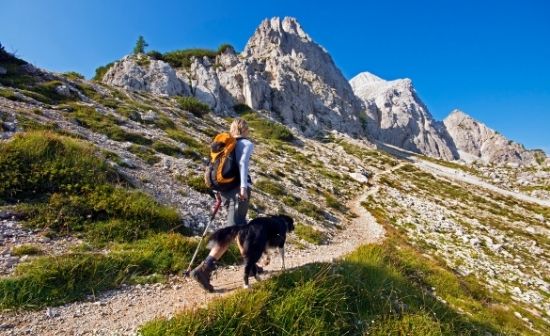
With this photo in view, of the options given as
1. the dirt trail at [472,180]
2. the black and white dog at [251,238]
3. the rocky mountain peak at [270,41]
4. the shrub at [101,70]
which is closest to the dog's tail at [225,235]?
the black and white dog at [251,238]

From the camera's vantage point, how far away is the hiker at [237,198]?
726 centimetres

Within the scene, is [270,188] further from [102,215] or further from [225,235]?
[225,235]

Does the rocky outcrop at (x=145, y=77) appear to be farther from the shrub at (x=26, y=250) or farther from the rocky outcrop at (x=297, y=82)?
the shrub at (x=26, y=250)

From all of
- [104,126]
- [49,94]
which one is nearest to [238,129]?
[104,126]

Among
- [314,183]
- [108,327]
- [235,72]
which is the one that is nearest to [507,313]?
[108,327]

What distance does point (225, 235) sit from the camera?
7.35 m

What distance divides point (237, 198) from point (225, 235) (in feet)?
2.94

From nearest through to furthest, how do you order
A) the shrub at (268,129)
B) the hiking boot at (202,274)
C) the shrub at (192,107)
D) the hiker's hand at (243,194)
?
the hiker's hand at (243,194) < the hiking boot at (202,274) < the shrub at (192,107) < the shrub at (268,129)

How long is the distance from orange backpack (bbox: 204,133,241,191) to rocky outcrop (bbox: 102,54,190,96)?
7055 cm

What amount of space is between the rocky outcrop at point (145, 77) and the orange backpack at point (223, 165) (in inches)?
2777

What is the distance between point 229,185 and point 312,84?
145 m

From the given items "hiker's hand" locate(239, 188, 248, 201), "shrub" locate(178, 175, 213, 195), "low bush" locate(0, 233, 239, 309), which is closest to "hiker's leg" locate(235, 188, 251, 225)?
"hiker's hand" locate(239, 188, 248, 201)

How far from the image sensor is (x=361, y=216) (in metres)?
29.8

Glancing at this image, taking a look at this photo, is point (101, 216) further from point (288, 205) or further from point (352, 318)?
point (288, 205)
